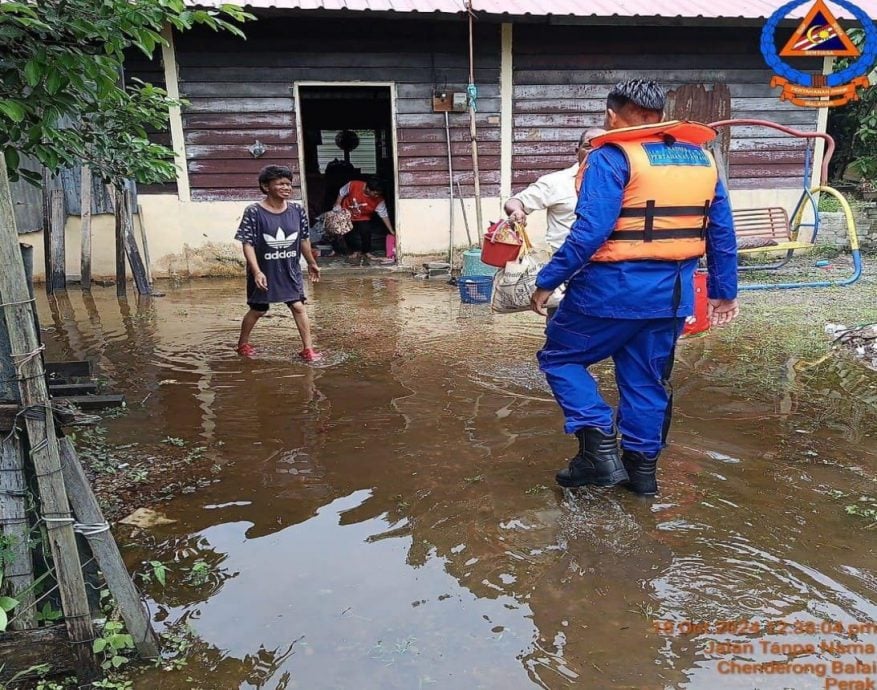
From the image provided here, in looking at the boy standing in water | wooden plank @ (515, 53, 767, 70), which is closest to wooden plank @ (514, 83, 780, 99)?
wooden plank @ (515, 53, 767, 70)

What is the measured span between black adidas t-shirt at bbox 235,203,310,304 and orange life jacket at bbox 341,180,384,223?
543cm

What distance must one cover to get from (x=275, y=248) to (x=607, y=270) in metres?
3.30

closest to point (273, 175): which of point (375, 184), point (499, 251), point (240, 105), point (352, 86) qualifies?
point (499, 251)

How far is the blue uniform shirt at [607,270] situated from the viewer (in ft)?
9.17

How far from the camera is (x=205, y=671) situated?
2.12 metres

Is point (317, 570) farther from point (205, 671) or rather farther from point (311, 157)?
point (311, 157)

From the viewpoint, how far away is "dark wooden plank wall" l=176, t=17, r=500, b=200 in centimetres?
915

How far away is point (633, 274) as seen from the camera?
9.41 feet

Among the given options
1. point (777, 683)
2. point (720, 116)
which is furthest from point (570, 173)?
point (720, 116)

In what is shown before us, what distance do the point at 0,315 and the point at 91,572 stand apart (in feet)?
2.89

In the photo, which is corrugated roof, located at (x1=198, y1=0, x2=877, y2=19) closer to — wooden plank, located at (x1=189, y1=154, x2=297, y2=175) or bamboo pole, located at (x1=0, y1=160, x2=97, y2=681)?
wooden plank, located at (x1=189, y1=154, x2=297, y2=175)

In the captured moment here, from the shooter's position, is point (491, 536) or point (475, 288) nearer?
point (491, 536)

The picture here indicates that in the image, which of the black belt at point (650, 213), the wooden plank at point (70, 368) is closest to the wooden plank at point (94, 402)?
the wooden plank at point (70, 368)

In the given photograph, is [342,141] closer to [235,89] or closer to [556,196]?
[235,89]
